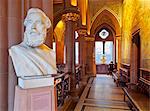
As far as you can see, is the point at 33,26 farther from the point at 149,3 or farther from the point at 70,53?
the point at 70,53

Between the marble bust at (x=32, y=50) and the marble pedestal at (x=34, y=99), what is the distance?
0.17m

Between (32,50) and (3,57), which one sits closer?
(32,50)

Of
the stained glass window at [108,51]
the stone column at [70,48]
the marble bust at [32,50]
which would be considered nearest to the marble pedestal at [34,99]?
the marble bust at [32,50]

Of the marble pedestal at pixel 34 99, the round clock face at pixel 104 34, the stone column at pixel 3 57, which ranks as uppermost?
the round clock face at pixel 104 34

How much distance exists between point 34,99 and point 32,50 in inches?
19.2

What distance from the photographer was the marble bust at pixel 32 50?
1.98 m

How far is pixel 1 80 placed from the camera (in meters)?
2.23

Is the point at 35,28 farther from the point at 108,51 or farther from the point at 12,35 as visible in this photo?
the point at 108,51

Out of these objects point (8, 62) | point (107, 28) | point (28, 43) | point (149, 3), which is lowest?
point (8, 62)

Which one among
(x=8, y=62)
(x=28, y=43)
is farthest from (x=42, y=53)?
(x=8, y=62)

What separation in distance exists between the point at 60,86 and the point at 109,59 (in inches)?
592

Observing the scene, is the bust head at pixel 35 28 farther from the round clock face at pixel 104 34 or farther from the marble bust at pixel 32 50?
the round clock face at pixel 104 34

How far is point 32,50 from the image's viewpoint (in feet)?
6.73

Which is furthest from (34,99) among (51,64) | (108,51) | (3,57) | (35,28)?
(108,51)
